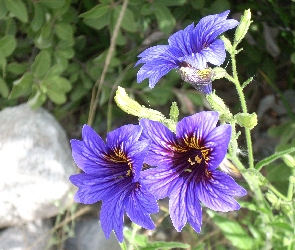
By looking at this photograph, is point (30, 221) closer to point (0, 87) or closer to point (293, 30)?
point (0, 87)

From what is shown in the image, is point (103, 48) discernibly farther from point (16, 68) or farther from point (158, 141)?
point (158, 141)

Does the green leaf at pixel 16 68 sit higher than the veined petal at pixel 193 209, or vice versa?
the green leaf at pixel 16 68

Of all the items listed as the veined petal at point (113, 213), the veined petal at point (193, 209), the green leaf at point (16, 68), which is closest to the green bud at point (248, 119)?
the veined petal at point (193, 209)

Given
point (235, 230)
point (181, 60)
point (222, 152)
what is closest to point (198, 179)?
point (222, 152)

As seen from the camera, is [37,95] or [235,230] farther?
[37,95]

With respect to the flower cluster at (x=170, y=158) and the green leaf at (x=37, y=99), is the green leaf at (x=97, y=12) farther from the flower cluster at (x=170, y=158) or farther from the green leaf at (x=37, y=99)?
the flower cluster at (x=170, y=158)

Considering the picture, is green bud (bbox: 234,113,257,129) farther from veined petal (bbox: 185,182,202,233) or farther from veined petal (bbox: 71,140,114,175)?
veined petal (bbox: 71,140,114,175)
